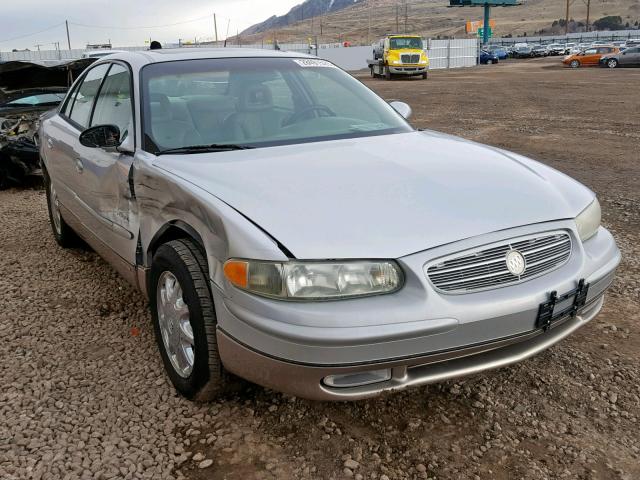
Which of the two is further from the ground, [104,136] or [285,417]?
[104,136]

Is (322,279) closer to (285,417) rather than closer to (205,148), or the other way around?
(285,417)

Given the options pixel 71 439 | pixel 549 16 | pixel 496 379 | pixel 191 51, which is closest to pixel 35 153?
pixel 191 51

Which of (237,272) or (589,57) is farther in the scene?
(589,57)

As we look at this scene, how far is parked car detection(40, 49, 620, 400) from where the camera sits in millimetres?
2227

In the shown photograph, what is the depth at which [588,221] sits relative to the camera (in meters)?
2.84

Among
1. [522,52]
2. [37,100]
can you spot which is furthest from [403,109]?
[522,52]

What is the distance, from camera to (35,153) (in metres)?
7.80

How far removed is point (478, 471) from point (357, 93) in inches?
99.7

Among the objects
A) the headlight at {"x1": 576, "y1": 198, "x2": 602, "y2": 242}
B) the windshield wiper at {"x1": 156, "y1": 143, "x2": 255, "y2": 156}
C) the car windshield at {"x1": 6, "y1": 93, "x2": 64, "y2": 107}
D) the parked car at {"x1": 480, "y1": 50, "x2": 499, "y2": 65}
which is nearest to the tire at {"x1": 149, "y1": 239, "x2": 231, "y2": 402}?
the windshield wiper at {"x1": 156, "y1": 143, "x2": 255, "y2": 156}

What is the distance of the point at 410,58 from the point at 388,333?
31.5 meters

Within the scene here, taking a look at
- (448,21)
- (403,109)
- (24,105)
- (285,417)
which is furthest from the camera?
(448,21)

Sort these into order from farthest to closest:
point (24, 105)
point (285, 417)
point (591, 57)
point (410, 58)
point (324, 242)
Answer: point (591, 57) → point (410, 58) → point (24, 105) → point (285, 417) → point (324, 242)

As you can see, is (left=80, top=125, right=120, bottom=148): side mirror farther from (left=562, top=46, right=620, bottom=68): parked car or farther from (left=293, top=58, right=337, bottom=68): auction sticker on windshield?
(left=562, top=46, right=620, bottom=68): parked car

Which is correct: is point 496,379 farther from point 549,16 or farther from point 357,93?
point 549,16
